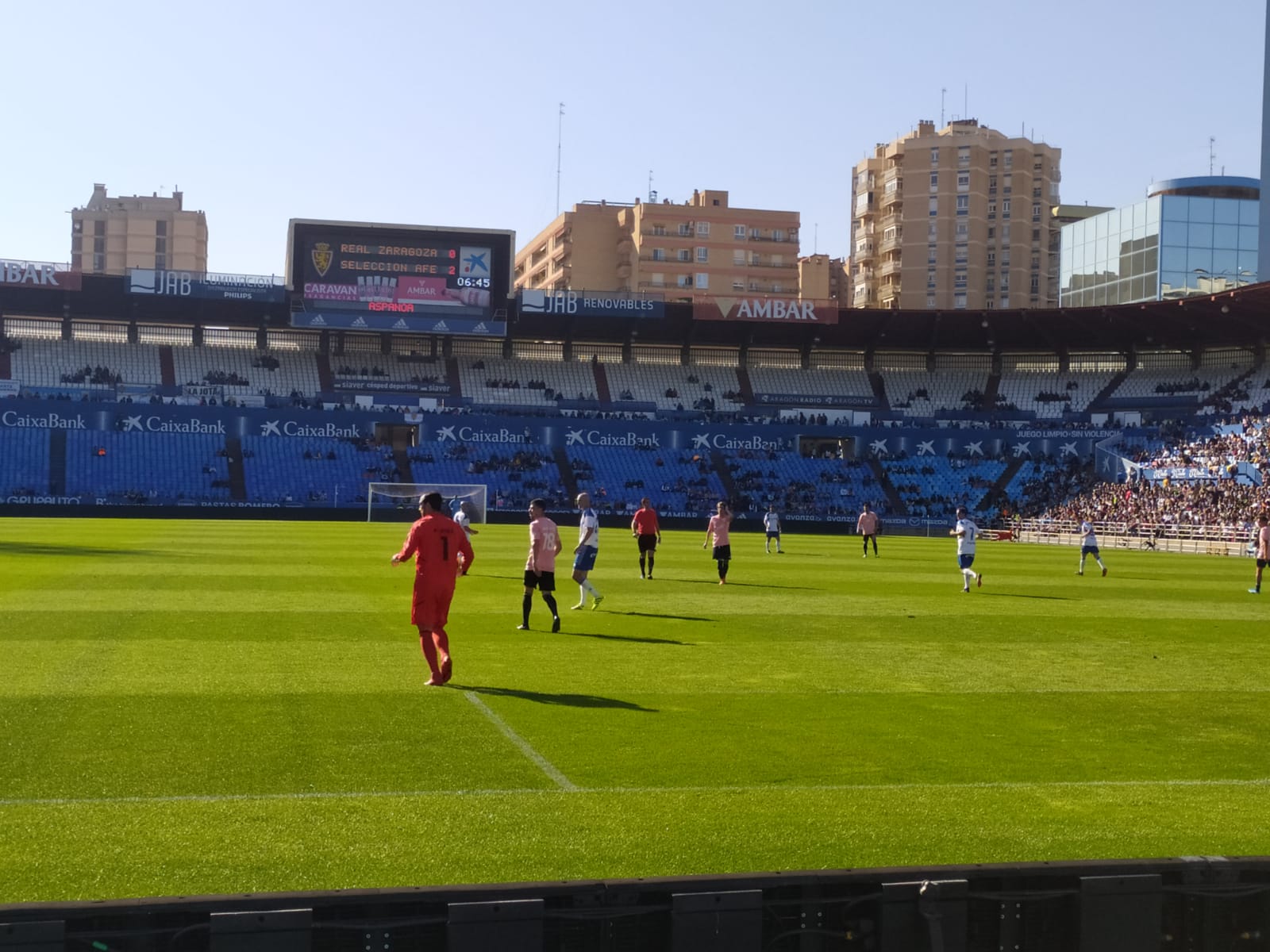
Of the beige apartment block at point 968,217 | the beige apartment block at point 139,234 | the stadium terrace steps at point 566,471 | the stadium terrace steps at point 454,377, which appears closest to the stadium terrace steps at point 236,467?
the stadium terrace steps at point 454,377

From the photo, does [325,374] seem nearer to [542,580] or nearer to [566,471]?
[566,471]

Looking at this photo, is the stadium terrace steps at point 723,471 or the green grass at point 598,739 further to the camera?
the stadium terrace steps at point 723,471

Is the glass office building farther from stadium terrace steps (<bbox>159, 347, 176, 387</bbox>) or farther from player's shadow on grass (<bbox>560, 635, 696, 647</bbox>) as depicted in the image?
player's shadow on grass (<bbox>560, 635, 696, 647</bbox>)

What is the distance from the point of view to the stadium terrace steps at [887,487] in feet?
259

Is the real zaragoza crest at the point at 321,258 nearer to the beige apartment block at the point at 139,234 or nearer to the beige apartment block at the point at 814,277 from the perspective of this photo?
the beige apartment block at the point at 814,277

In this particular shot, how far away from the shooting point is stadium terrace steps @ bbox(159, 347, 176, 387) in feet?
272

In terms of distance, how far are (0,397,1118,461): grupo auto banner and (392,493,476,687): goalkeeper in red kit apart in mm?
66525

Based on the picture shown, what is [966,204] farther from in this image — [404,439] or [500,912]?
[500,912]

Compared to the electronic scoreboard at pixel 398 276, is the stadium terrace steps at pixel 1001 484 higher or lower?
lower

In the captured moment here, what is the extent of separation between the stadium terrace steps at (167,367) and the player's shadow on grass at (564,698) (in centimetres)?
7352

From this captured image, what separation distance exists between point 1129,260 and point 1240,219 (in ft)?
27.9

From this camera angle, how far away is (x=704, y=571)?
33.8 m

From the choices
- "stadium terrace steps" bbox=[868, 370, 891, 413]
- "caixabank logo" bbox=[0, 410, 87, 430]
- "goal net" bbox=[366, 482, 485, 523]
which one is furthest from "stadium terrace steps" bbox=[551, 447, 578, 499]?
"caixabank logo" bbox=[0, 410, 87, 430]

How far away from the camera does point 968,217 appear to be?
432ft
